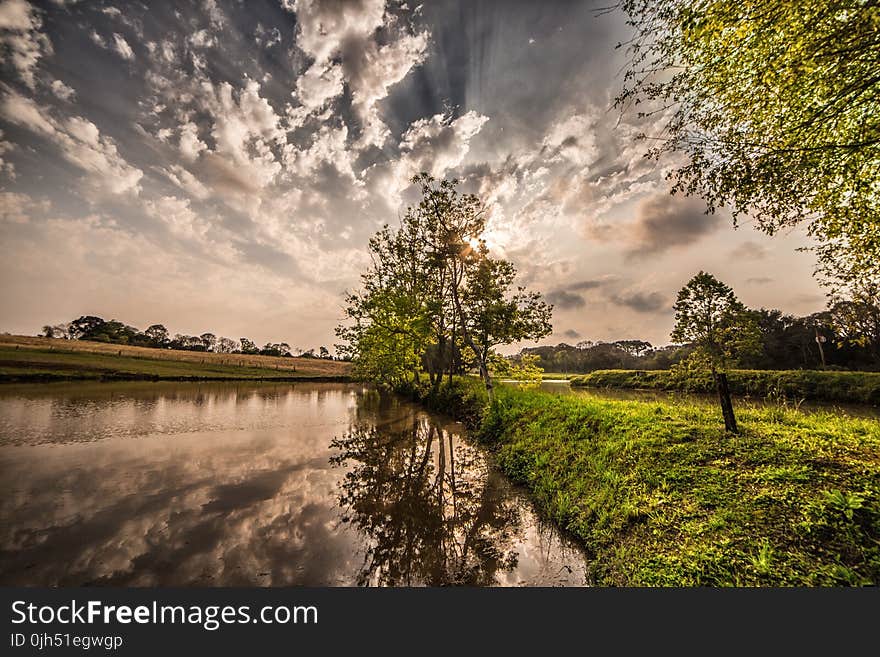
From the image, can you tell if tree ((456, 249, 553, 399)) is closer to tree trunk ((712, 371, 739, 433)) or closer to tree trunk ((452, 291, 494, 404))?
tree trunk ((452, 291, 494, 404))

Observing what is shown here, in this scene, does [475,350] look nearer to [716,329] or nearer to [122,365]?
[716,329]

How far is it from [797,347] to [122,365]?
A: 10178 cm

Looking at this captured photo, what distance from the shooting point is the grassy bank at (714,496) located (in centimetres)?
355

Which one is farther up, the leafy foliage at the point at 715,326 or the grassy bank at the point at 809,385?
the leafy foliage at the point at 715,326

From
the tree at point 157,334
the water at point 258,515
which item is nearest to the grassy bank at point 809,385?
the water at point 258,515

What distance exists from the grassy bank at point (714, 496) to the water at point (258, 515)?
0.85 metres

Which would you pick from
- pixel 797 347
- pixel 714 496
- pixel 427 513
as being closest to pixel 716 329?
pixel 714 496

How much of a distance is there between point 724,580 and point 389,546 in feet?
14.4

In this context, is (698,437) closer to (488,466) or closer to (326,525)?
(488,466)

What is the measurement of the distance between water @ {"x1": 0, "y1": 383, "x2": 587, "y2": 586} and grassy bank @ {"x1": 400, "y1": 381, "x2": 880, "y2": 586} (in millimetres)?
854

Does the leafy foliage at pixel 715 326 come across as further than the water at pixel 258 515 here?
Yes

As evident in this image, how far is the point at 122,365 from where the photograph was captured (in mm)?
45312

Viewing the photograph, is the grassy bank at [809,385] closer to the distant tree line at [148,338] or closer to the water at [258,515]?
the water at [258,515]

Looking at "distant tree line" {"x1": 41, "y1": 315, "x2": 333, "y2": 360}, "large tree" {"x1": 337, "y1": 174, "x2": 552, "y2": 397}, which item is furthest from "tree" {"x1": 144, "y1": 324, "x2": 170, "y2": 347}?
"large tree" {"x1": 337, "y1": 174, "x2": 552, "y2": 397}
